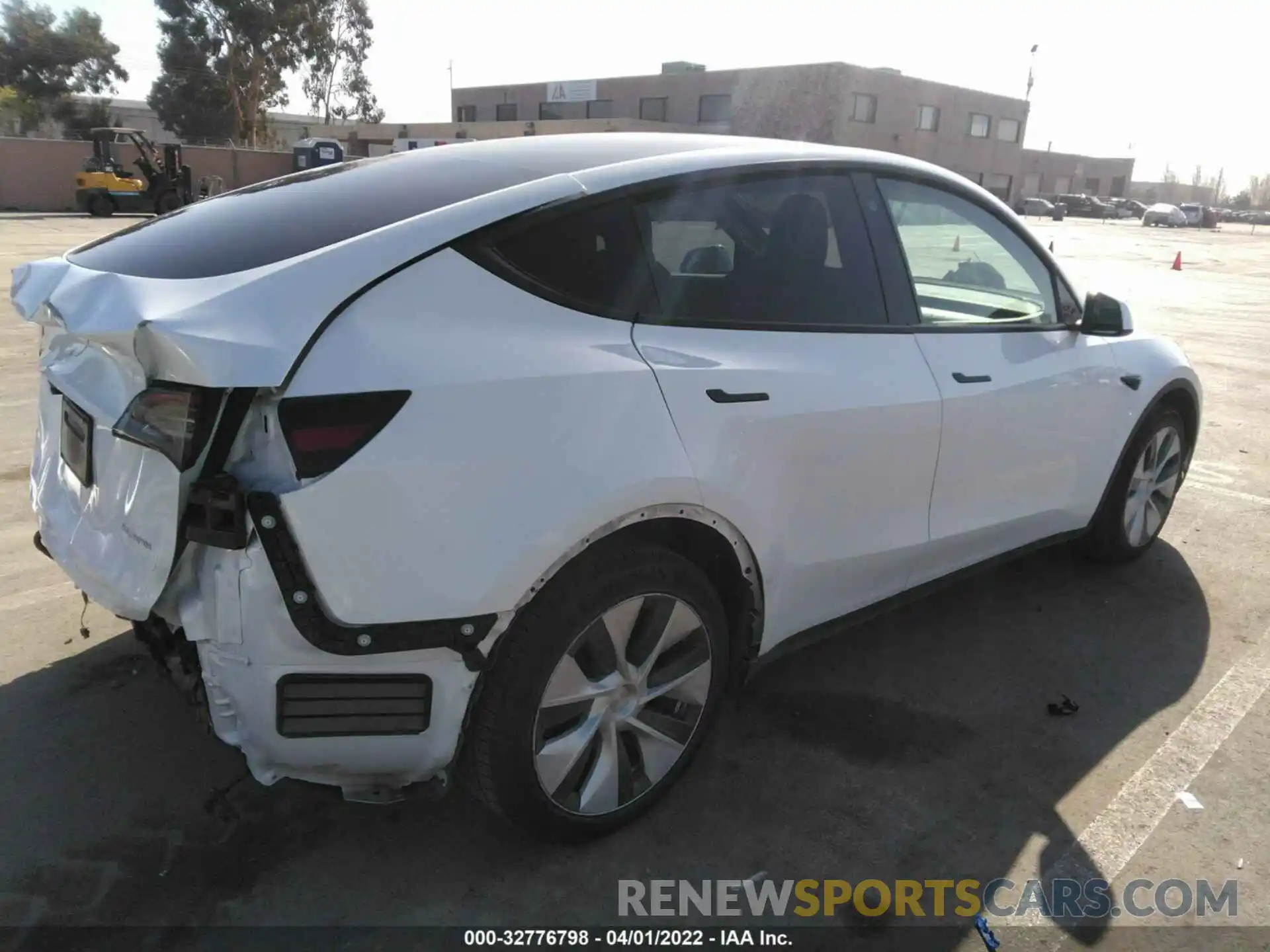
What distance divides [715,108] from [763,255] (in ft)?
178

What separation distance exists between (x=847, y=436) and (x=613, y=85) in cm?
5996

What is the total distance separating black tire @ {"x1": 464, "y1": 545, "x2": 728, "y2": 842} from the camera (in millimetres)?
2174

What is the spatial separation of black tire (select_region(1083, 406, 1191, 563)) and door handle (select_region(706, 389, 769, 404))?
238cm

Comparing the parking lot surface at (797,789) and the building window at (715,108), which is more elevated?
the building window at (715,108)

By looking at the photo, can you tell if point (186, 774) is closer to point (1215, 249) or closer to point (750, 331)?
point (750, 331)

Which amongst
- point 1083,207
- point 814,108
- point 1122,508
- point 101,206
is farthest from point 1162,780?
point 1083,207

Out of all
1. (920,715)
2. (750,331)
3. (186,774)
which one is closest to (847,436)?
(750,331)

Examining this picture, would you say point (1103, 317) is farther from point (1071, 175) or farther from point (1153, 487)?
point (1071, 175)

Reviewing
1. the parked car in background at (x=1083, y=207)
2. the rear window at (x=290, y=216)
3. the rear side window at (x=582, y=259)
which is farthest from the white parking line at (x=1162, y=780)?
the parked car in background at (x=1083, y=207)

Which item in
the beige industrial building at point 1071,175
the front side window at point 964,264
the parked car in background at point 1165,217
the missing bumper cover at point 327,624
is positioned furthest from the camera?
the beige industrial building at point 1071,175

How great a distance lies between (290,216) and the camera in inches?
95.8

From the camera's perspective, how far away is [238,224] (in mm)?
2465

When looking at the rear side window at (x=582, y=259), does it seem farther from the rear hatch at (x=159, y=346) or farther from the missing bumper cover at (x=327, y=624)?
the missing bumper cover at (x=327, y=624)

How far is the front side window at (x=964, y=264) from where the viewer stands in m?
3.23
